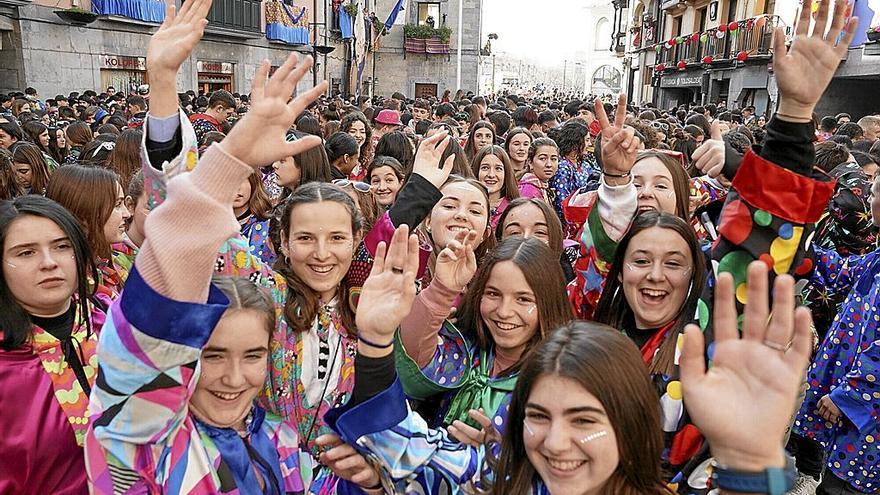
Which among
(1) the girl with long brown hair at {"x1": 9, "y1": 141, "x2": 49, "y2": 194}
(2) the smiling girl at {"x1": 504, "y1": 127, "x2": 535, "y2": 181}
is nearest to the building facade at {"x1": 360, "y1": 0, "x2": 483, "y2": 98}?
(2) the smiling girl at {"x1": 504, "y1": 127, "x2": 535, "y2": 181}

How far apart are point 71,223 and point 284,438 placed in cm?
103

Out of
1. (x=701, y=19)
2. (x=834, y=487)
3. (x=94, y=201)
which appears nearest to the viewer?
(x=834, y=487)

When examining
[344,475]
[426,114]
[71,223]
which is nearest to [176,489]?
[344,475]

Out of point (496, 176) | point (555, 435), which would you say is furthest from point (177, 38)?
point (496, 176)

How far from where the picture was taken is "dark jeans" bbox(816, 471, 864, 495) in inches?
117

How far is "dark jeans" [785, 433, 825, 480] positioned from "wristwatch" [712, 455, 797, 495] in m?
3.07

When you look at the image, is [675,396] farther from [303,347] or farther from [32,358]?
[32,358]

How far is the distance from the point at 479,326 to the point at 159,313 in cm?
126

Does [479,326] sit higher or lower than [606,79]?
lower

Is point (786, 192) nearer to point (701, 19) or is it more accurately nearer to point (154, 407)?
point (154, 407)

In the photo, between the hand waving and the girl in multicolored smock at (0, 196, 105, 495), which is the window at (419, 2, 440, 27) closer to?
the hand waving

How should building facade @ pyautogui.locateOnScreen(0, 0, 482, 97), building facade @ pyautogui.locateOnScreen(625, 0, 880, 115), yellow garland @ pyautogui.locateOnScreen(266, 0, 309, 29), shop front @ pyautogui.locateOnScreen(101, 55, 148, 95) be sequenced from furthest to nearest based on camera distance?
yellow garland @ pyautogui.locateOnScreen(266, 0, 309, 29) < building facade @ pyautogui.locateOnScreen(625, 0, 880, 115) < shop front @ pyautogui.locateOnScreen(101, 55, 148, 95) < building facade @ pyautogui.locateOnScreen(0, 0, 482, 97)

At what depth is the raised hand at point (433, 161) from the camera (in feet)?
9.60

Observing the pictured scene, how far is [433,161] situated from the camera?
2.97 m
